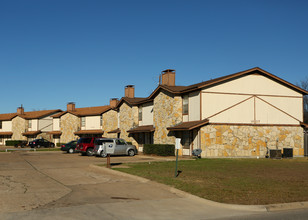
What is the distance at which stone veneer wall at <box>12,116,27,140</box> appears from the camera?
2783 inches

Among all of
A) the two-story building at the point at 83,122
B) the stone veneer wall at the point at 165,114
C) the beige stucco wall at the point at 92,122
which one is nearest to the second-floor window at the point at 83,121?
the two-story building at the point at 83,122

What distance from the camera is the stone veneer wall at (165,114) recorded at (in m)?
32.6

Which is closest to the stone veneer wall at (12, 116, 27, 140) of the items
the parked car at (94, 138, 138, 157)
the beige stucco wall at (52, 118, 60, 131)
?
the beige stucco wall at (52, 118, 60, 131)

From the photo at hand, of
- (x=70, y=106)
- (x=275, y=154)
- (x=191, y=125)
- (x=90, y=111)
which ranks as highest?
(x=70, y=106)

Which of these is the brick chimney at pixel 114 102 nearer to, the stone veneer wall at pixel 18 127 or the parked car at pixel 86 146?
the parked car at pixel 86 146

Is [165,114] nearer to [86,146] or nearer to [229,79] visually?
[229,79]

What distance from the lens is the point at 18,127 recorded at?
237 feet

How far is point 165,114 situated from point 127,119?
1132 cm

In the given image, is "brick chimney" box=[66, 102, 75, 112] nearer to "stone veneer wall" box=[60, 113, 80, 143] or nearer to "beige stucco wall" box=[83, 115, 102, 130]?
"stone veneer wall" box=[60, 113, 80, 143]

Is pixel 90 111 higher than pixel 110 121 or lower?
higher

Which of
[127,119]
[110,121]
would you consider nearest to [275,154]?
[127,119]

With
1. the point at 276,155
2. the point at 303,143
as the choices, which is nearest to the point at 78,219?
the point at 276,155

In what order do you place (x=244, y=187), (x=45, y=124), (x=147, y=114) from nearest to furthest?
1. (x=244, y=187)
2. (x=147, y=114)
3. (x=45, y=124)

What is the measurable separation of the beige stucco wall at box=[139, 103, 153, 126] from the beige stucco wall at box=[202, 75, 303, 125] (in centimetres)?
1045
